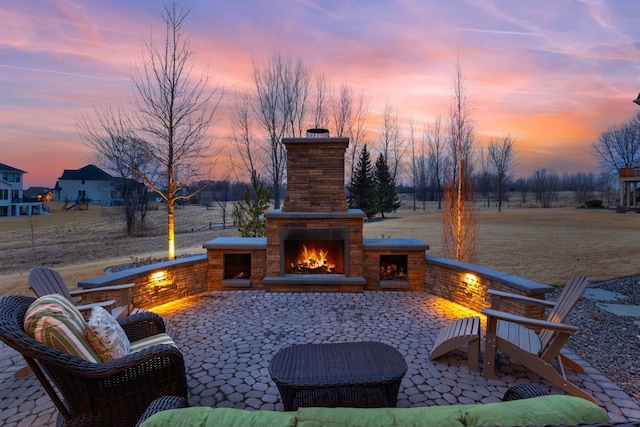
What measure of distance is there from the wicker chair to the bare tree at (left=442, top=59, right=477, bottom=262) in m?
7.35

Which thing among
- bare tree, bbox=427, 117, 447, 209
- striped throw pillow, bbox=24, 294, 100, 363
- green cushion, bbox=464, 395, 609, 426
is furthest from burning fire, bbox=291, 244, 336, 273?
bare tree, bbox=427, 117, 447, 209

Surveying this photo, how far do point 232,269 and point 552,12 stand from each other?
9.01 m

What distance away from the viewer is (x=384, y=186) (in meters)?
28.9

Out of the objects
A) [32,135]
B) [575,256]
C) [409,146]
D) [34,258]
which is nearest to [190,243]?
[34,258]

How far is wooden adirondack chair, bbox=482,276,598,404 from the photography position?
2.91 metres

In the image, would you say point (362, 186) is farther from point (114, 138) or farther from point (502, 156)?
point (502, 156)

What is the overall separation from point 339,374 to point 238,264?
15.9 feet

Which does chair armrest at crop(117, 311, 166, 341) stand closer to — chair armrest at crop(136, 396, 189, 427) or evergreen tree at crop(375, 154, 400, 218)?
chair armrest at crop(136, 396, 189, 427)

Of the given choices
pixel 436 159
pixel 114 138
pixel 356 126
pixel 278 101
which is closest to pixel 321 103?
pixel 278 101

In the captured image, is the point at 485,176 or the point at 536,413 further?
the point at 485,176

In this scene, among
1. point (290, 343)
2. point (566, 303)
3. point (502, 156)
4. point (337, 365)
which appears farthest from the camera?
point (502, 156)

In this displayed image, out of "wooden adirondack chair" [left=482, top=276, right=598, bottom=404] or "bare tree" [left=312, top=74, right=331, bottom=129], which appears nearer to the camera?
"wooden adirondack chair" [left=482, top=276, right=598, bottom=404]

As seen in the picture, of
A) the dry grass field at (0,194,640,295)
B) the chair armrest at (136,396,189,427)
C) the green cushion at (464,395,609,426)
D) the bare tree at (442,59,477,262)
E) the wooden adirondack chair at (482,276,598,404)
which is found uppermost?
the bare tree at (442,59,477,262)

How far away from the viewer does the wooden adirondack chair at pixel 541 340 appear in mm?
2908
